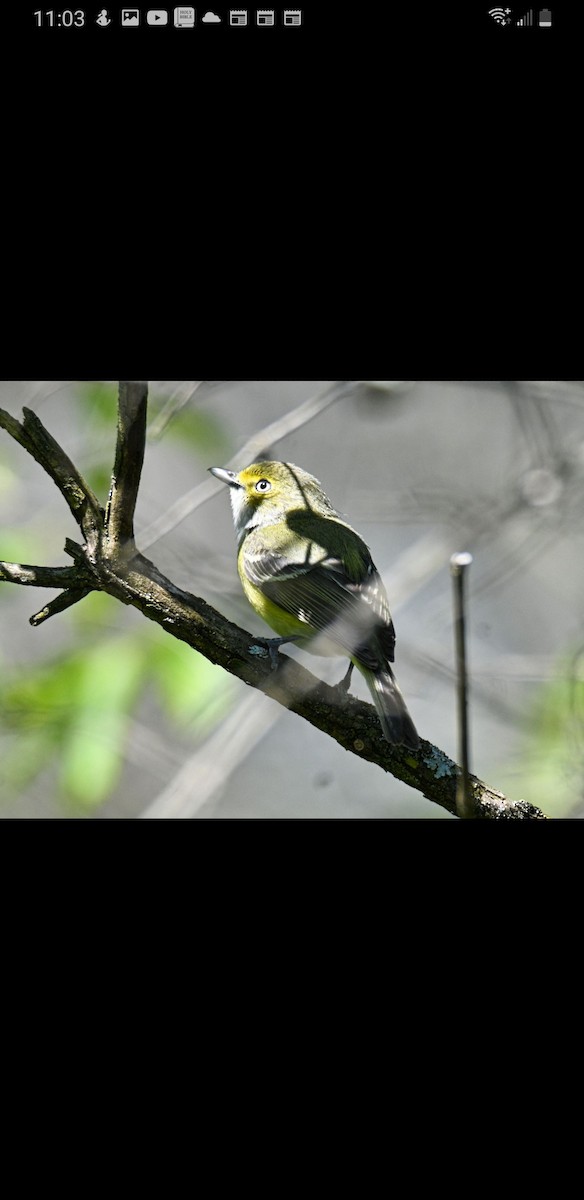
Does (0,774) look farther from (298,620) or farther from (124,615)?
(298,620)

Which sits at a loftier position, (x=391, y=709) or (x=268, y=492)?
(x=268, y=492)

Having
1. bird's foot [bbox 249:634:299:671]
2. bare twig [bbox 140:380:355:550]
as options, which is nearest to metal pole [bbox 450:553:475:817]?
bird's foot [bbox 249:634:299:671]

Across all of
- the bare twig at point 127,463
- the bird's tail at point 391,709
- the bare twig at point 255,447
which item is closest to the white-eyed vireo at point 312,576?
the bird's tail at point 391,709

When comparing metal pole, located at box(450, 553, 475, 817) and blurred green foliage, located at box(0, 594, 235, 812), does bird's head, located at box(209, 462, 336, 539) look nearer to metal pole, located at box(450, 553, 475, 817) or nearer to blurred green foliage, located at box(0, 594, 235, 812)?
blurred green foliage, located at box(0, 594, 235, 812)

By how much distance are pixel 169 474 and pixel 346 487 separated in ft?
1.56

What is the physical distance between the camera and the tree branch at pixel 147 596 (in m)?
1.77

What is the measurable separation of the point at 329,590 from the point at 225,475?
0.45m

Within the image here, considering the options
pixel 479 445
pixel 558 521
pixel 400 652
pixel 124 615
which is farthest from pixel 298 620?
pixel 479 445

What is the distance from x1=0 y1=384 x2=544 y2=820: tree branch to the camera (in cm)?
177

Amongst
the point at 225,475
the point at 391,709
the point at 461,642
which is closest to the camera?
the point at 461,642

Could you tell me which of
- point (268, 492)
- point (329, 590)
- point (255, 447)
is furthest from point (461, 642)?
point (268, 492)

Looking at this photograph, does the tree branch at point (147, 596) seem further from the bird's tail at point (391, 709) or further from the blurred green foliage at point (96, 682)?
the blurred green foliage at point (96, 682)

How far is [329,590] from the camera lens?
214 cm

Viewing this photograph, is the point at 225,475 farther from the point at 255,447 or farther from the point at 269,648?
the point at 269,648
